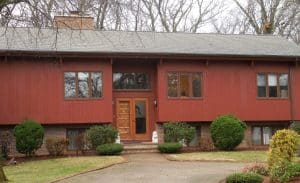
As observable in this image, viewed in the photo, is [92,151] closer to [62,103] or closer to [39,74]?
[62,103]

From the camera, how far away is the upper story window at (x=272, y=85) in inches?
1120

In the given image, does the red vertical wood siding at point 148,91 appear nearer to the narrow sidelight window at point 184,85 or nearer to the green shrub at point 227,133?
the narrow sidelight window at point 184,85

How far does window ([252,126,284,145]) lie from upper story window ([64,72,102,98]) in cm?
838

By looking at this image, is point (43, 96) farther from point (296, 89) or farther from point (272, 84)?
point (296, 89)

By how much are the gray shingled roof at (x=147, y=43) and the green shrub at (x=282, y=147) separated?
433 inches

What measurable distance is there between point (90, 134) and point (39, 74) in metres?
3.84

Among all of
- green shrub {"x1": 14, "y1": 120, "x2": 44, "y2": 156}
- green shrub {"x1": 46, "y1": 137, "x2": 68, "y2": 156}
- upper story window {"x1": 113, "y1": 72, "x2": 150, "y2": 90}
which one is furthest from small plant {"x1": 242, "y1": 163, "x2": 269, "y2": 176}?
upper story window {"x1": 113, "y1": 72, "x2": 150, "y2": 90}

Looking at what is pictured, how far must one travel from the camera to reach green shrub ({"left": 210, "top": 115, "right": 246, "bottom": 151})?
25.0 m

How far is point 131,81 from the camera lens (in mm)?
27703

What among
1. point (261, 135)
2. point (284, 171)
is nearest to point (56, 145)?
point (261, 135)

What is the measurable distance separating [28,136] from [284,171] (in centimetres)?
1278

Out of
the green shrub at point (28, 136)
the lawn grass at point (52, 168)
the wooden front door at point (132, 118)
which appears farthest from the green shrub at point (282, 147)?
the wooden front door at point (132, 118)

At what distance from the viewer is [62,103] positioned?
25672mm

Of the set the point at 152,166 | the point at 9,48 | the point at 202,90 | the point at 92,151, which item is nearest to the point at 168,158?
the point at 152,166
